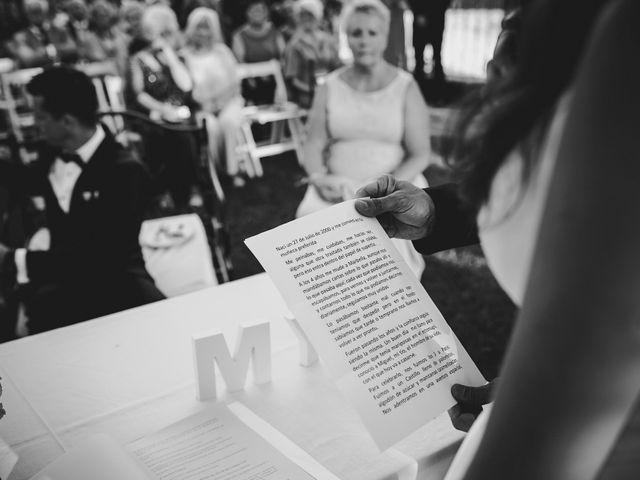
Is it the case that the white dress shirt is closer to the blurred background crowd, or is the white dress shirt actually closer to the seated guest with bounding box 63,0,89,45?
the blurred background crowd

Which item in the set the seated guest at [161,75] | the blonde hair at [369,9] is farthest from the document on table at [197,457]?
the seated guest at [161,75]

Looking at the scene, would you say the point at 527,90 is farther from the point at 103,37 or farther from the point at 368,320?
the point at 103,37

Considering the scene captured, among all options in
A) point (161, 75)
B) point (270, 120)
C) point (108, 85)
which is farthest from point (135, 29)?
point (270, 120)

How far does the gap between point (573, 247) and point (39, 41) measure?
741 centimetres

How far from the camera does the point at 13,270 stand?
92.2 inches

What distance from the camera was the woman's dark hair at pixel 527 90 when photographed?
17.6 inches

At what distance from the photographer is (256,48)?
21.5ft

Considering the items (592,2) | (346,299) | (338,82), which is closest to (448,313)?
(338,82)

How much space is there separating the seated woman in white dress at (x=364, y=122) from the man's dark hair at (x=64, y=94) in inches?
44.0

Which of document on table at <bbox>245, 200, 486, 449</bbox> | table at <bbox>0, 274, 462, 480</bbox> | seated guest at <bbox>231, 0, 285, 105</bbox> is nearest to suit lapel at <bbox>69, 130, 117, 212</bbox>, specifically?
table at <bbox>0, 274, 462, 480</bbox>

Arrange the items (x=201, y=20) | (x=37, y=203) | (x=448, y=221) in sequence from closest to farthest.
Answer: (x=448, y=221) < (x=37, y=203) < (x=201, y=20)

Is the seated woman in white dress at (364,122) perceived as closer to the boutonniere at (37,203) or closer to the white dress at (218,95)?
the boutonniere at (37,203)

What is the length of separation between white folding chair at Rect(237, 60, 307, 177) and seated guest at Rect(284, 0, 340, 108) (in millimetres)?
147

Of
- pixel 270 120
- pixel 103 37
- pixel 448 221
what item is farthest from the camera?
pixel 103 37
